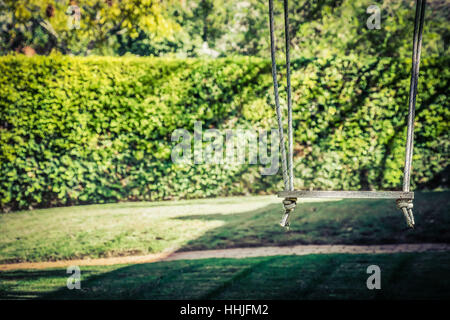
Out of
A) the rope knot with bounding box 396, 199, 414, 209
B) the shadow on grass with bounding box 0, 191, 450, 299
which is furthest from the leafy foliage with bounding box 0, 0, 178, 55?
the rope knot with bounding box 396, 199, 414, 209

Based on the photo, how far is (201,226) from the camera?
980cm

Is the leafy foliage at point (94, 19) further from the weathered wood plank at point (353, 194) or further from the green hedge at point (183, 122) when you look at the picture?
the weathered wood plank at point (353, 194)

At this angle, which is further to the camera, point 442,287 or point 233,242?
point 233,242

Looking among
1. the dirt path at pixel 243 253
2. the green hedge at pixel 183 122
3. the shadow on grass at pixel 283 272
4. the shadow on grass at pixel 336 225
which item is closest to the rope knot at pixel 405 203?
the shadow on grass at pixel 283 272

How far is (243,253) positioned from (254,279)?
66.5 inches

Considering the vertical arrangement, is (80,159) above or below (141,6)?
below

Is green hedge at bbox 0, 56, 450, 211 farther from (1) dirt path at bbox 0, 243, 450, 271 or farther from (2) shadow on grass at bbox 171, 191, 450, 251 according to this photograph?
(1) dirt path at bbox 0, 243, 450, 271

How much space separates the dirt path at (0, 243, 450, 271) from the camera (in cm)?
762

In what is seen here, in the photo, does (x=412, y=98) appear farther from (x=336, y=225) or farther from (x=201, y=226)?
(x=201, y=226)

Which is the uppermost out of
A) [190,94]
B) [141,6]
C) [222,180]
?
[141,6]

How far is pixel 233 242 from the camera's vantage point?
8633mm

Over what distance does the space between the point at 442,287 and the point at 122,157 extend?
9080 millimetres
